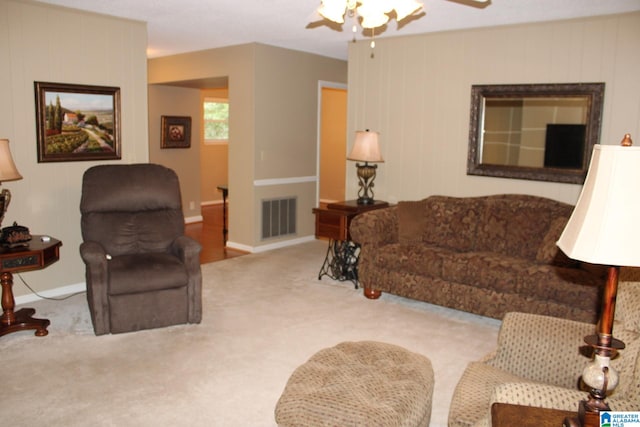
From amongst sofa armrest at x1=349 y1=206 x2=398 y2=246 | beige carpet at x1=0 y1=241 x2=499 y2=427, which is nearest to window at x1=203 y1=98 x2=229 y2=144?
beige carpet at x1=0 y1=241 x2=499 y2=427

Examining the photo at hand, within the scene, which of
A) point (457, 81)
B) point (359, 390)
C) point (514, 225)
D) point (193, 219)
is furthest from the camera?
point (193, 219)

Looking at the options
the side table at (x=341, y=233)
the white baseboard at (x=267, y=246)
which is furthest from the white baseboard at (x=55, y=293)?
Answer: the side table at (x=341, y=233)

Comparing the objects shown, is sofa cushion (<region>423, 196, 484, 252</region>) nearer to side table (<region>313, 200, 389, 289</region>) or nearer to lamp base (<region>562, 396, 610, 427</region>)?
side table (<region>313, 200, 389, 289</region>)

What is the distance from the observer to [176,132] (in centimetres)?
823

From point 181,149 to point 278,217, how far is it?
99.0 inches

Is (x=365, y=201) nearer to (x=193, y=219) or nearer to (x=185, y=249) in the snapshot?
(x=185, y=249)

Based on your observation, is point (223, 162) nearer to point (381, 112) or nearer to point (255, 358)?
point (381, 112)

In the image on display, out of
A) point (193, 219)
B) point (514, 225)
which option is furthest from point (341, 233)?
point (193, 219)

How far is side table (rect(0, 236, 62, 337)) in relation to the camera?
11.8 ft

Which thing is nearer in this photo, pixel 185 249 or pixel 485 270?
pixel 185 249

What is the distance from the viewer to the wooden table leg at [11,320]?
12.2 feet

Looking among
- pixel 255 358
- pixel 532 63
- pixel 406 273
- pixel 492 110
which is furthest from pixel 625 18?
pixel 255 358

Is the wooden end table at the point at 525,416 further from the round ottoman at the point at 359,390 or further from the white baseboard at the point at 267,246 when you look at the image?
the white baseboard at the point at 267,246

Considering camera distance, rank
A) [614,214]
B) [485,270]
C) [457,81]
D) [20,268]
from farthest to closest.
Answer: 1. [457,81]
2. [485,270]
3. [20,268]
4. [614,214]
